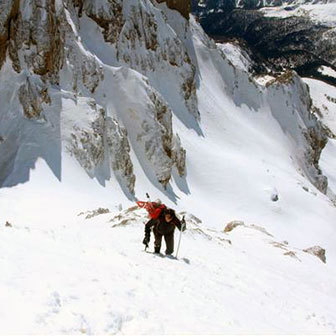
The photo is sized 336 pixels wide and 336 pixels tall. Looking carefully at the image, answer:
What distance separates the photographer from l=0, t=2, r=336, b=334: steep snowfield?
8719 millimetres

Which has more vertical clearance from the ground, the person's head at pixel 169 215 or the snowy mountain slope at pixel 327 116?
the person's head at pixel 169 215

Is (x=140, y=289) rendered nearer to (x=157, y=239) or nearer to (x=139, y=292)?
(x=139, y=292)

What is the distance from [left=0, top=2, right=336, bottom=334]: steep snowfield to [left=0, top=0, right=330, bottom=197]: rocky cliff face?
24 centimetres

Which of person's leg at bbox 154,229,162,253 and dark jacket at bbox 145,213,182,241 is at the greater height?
dark jacket at bbox 145,213,182,241

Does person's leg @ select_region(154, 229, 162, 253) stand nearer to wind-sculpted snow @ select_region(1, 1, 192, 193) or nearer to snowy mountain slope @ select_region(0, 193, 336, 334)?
snowy mountain slope @ select_region(0, 193, 336, 334)

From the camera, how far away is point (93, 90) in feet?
139

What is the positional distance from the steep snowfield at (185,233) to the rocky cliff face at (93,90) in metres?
0.24

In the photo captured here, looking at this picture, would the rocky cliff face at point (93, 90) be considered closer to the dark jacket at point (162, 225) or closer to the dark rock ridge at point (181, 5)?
the dark rock ridge at point (181, 5)

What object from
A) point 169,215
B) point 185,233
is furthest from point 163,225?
point 185,233

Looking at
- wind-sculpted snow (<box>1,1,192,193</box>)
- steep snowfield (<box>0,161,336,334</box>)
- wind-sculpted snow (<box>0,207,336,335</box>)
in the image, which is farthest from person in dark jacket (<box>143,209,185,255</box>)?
wind-sculpted snow (<box>1,1,192,193</box>)

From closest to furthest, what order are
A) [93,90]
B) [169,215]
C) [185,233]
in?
[169,215] < [185,233] < [93,90]

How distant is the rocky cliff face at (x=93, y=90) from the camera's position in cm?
3228

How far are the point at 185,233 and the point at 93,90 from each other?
80.5 ft

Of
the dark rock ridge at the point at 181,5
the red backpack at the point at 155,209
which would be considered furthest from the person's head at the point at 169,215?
the dark rock ridge at the point at 181,5
